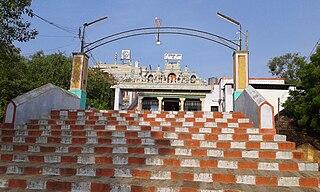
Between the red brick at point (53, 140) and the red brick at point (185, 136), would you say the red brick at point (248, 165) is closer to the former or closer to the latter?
the red brick at point (185, 136)

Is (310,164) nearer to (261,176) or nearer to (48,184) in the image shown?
(261,176)

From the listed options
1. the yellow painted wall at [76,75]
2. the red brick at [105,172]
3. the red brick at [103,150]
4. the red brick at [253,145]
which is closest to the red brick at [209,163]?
the red brick at [253,145]

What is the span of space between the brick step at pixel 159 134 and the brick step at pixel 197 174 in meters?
1.37

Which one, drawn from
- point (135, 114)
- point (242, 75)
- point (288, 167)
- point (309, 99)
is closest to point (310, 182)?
point (288, 167)

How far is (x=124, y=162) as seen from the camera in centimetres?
424

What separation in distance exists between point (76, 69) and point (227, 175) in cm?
732

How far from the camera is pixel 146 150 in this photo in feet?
15.6

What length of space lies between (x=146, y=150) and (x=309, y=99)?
735cm

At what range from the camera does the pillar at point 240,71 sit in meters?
8.60

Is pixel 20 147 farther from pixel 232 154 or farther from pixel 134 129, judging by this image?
pixel 232 154

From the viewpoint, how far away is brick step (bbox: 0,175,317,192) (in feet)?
10.7

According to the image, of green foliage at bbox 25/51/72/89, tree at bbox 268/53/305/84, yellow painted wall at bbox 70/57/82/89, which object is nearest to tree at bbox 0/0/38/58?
yellow painted wall at bbox 70/57/82/89

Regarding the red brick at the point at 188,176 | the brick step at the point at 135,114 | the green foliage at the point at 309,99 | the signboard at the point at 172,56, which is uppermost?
the signboard at the point at 172,56

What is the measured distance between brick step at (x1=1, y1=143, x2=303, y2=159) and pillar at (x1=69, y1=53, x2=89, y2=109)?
4332mm
